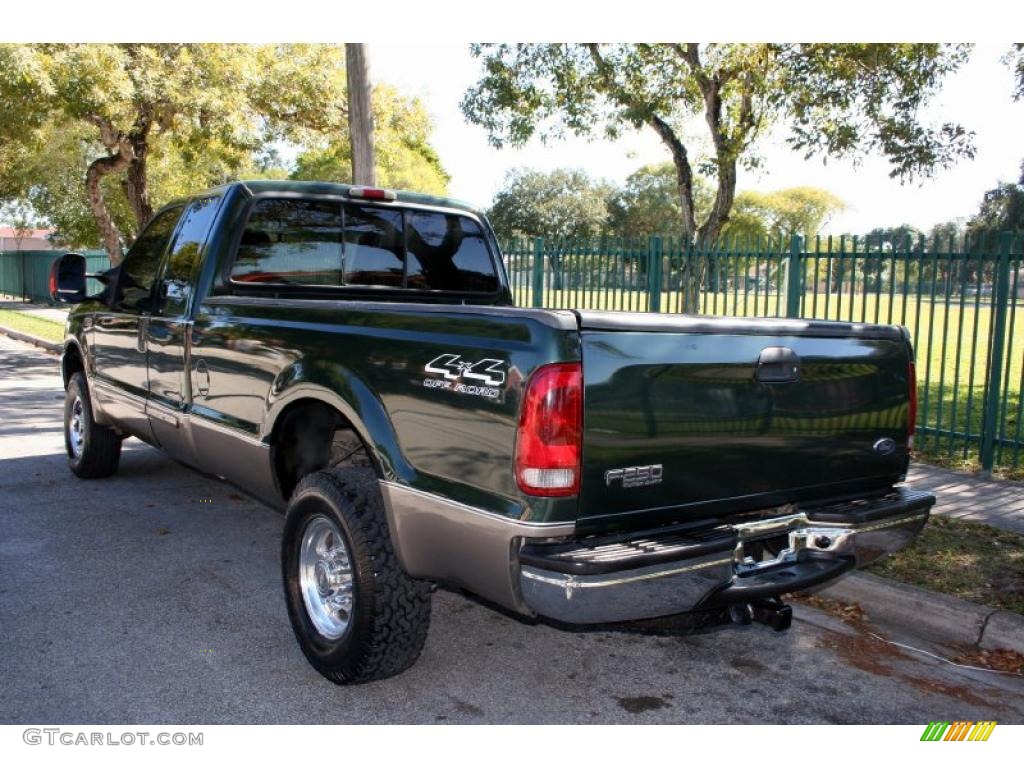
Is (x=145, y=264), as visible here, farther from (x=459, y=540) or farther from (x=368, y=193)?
(x=459, y=540)

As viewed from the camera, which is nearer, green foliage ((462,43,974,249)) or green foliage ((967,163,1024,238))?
green foliage ((462,43,974,249))

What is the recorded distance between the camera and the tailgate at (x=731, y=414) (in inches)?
115

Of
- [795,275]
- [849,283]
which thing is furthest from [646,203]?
[795,275]

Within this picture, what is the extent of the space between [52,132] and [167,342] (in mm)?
22397

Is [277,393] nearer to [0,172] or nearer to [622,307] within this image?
[622,307]

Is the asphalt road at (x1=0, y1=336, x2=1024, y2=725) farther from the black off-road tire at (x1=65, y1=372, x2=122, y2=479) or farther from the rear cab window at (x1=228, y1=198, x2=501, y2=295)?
the rear cab window at (x1=228, y1=198, x2=501, y2=295)

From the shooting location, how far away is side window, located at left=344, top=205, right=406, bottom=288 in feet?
16.6

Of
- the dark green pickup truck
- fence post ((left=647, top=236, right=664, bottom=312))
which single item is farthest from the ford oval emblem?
fence post ((left=647, top=236, right=664, bottom=312))

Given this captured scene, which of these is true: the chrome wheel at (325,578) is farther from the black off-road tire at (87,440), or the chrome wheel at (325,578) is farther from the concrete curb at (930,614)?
the black off-road tire at (87,440)

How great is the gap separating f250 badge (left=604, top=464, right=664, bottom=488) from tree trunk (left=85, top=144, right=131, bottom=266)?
1735cm

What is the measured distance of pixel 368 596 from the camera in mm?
3395

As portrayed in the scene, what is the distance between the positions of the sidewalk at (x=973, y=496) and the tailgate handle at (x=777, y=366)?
3.43m
